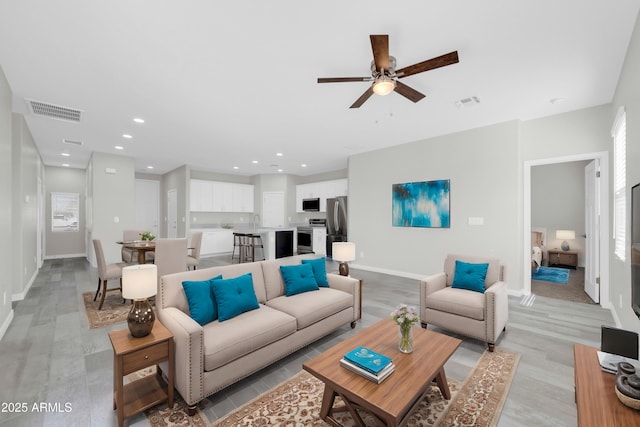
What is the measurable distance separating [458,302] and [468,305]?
0.32 feet

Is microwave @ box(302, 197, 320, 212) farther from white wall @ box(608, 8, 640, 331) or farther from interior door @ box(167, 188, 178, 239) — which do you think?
white wall @ box(608, 8, 640, 331)

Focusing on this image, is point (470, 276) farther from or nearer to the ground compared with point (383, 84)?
nearer to the ground

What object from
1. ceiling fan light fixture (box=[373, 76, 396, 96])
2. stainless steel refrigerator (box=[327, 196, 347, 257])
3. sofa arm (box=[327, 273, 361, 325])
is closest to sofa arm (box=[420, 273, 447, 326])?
sofa arm (box=[327, 273, 361, 325])

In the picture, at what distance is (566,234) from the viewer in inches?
263

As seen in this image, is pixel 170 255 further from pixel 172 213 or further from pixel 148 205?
pixel 148 205

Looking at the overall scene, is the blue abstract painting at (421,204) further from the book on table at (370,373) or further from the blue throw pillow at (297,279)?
the book on table at (370,373)

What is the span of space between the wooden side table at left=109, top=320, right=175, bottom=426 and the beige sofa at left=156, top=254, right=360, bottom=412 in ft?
0.22

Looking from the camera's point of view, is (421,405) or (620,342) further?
(421,405)

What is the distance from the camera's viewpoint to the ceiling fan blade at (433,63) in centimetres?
201

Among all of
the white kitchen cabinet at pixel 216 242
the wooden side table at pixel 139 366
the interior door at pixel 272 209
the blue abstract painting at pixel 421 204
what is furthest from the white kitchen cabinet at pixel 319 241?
the wooden side table at pixel 139 366

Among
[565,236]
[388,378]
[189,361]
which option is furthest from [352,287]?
[565,236]

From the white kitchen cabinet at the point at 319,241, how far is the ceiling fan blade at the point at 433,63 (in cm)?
643

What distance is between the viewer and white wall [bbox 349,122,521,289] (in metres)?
4.40

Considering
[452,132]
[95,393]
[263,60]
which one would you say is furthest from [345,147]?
[95,393]
